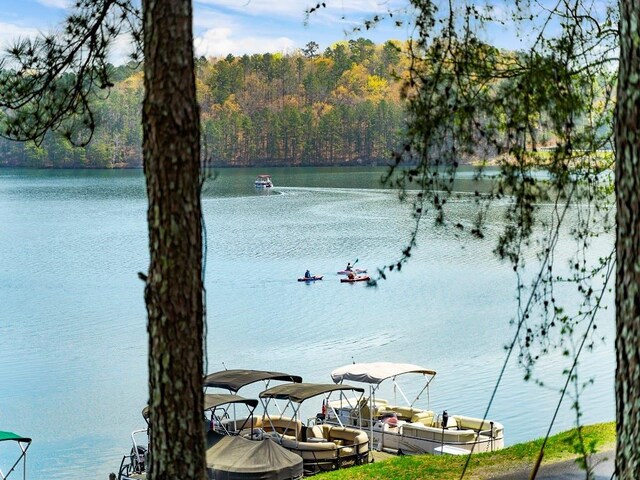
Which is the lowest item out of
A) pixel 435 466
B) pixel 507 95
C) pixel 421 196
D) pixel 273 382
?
pixel 273 382

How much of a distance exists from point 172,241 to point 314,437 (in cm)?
1436

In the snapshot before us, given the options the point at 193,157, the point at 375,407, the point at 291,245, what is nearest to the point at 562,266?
the point at 291,245

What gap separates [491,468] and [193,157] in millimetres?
8649

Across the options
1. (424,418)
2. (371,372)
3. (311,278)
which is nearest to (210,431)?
(371,372)

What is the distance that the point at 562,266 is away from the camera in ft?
121

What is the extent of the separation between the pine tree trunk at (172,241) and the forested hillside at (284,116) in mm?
86141

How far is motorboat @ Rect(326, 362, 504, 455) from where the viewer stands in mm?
18766

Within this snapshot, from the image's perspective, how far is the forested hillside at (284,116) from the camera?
315ft

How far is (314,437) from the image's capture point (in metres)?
18.7

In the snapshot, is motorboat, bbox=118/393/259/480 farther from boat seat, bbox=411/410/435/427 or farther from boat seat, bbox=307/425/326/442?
boat seat, bbox=411/410/435/427

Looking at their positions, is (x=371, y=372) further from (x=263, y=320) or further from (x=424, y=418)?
(x=263, y=320)

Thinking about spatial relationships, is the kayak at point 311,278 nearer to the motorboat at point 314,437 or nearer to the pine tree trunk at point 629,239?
the motorboat at point 314,437

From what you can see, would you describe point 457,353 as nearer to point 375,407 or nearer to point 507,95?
point 375,407

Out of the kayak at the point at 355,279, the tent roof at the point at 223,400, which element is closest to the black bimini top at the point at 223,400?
the tent roof at the point at 223,400
